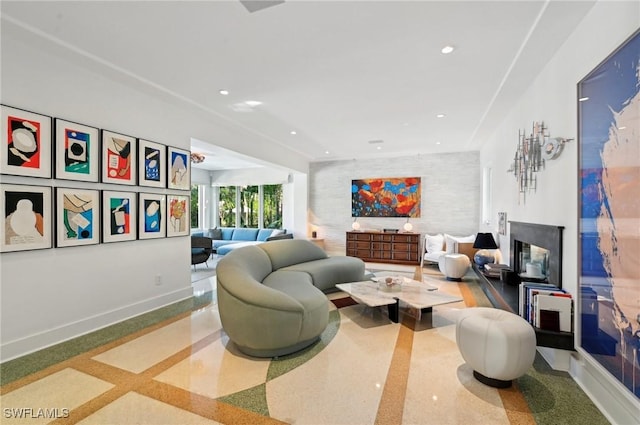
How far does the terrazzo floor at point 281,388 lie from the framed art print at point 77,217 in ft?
3.60

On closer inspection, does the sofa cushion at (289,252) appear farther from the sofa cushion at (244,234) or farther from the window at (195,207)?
the window at (195,207)

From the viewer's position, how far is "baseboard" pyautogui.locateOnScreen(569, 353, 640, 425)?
1.75m

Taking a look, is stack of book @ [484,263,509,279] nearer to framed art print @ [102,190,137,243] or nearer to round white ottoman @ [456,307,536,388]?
round white ottoman @ [456,307,536,388]

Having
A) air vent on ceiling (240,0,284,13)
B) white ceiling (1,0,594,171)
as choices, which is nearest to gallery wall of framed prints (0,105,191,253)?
white ceiling (1,0,594,171)

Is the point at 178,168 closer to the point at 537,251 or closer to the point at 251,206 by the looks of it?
the point at 537,251

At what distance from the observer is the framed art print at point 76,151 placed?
2.95 metres

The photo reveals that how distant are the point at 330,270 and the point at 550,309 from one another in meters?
2.84

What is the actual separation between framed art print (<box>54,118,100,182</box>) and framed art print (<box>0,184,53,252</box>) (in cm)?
27

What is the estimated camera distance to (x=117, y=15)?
235cm

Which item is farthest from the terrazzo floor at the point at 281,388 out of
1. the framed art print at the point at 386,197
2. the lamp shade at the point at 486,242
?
the framed art print at the point at 386,197

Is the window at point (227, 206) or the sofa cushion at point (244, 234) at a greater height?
the window at point (227, 206)

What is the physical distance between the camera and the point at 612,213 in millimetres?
1945

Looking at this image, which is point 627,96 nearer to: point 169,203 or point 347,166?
point 169,203

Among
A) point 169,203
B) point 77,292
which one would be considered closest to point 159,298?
point 77,292
